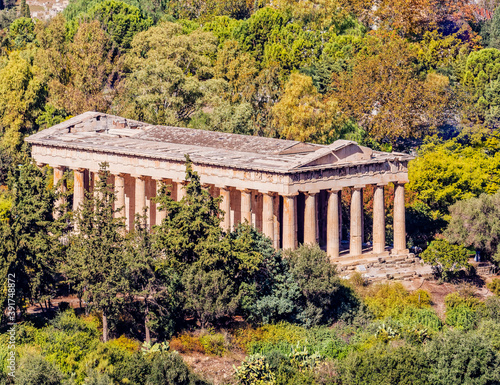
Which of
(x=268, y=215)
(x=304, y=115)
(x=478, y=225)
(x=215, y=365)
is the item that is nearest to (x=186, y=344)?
(x=215, y=365)

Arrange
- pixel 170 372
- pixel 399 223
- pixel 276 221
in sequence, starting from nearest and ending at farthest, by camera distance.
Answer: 1. pixel 170 372
2. pixel 276 221
3. pixel 399 223

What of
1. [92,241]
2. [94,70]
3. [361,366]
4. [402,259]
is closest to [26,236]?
[92,241]

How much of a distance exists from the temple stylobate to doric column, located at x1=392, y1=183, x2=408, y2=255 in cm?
7

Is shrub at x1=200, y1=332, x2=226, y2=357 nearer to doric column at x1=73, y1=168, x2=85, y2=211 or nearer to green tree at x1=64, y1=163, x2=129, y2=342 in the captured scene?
green tree at x1=64, y1=163, x2=129, y2=342

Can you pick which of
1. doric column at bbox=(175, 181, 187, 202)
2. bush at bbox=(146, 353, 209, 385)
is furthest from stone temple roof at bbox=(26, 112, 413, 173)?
bush at bbox=(146, 353, 209, 385)

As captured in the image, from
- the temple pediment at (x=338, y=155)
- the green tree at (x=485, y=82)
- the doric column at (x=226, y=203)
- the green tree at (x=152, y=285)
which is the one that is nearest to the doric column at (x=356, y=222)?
the temple pediment at (x=338, y=155)

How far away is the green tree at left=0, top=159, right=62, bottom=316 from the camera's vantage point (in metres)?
69.8

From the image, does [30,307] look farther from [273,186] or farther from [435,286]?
[435,286]

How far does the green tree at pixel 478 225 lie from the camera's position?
8294 centimetres

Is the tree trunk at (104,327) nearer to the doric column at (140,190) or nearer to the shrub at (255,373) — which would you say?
the shrub at (255,373)

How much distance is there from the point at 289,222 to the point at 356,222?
19.7 feet

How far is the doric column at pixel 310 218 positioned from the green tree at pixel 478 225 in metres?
11.1

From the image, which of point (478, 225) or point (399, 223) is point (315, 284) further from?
point (478, 225)

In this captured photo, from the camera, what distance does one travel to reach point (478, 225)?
273 ft
